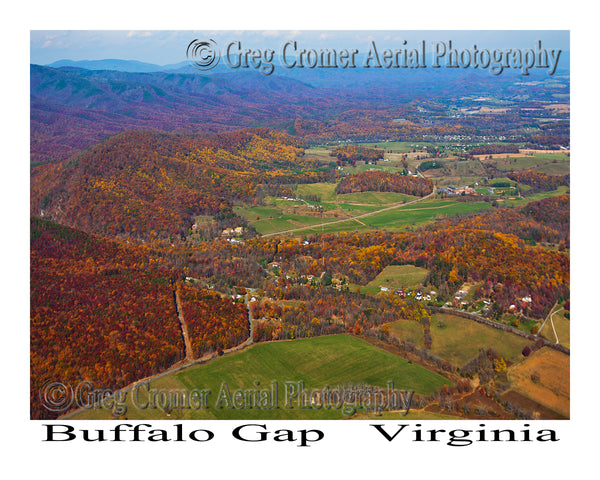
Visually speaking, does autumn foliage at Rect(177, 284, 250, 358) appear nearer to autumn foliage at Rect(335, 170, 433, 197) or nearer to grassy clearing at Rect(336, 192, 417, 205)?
grassy clearing at Rect(336, 192, 417, 205)

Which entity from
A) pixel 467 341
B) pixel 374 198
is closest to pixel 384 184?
pixel 374 198

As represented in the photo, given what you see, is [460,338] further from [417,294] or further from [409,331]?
Answer: [417,294]

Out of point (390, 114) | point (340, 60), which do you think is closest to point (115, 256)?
point (340, 60)

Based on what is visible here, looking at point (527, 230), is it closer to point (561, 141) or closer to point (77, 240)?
point (77, 240)

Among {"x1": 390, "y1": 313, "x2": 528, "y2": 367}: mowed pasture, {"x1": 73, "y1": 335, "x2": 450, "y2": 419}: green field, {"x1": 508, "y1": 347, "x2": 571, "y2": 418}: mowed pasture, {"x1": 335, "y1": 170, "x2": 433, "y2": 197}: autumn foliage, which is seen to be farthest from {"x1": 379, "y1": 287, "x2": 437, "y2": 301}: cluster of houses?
{"x1": 335, "y1": 170, "x2": 433, "y2": 197}: autumn foliage

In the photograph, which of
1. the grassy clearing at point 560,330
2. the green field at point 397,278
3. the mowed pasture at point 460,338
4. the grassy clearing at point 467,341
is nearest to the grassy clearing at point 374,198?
the green field at point 397,278

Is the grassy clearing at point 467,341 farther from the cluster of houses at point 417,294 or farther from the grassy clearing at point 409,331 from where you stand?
the cluster of houses at point 417,294
